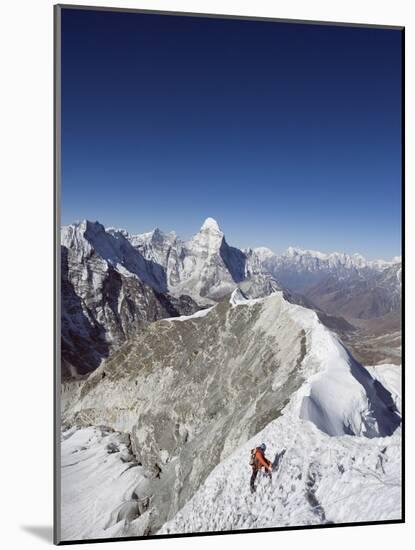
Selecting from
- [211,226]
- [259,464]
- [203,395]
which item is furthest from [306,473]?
[211,226]

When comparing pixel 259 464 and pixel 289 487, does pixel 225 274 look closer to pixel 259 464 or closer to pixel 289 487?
pixel 259 464

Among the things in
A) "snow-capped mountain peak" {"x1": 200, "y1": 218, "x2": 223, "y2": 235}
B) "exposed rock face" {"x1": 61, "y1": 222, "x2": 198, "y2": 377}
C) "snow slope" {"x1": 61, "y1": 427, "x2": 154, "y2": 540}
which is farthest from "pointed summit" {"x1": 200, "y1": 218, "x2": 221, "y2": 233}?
"snow slope" {"x1": 61, "y1": 427, "x2": 154, "y2": 540}

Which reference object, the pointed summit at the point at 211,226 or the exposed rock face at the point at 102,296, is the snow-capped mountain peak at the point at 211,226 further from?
the exposed rock face at the point at 102,296

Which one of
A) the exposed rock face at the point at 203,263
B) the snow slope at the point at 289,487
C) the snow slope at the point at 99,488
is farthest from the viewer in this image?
the exposed rock face at the point at 203,263

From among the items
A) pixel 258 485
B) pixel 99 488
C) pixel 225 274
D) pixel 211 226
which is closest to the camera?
pixel 99 488

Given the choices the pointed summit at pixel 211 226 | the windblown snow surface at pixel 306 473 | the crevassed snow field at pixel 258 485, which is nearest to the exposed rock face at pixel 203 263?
the pointed summit at pixel 211 226

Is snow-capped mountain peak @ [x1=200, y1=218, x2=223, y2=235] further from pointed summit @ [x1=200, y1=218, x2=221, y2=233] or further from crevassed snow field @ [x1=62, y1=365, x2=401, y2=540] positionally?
crevassed snow field @ [x1=62, y1=365, x2=401, y2=540]

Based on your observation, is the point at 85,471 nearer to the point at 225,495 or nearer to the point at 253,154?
the point at 225,495
